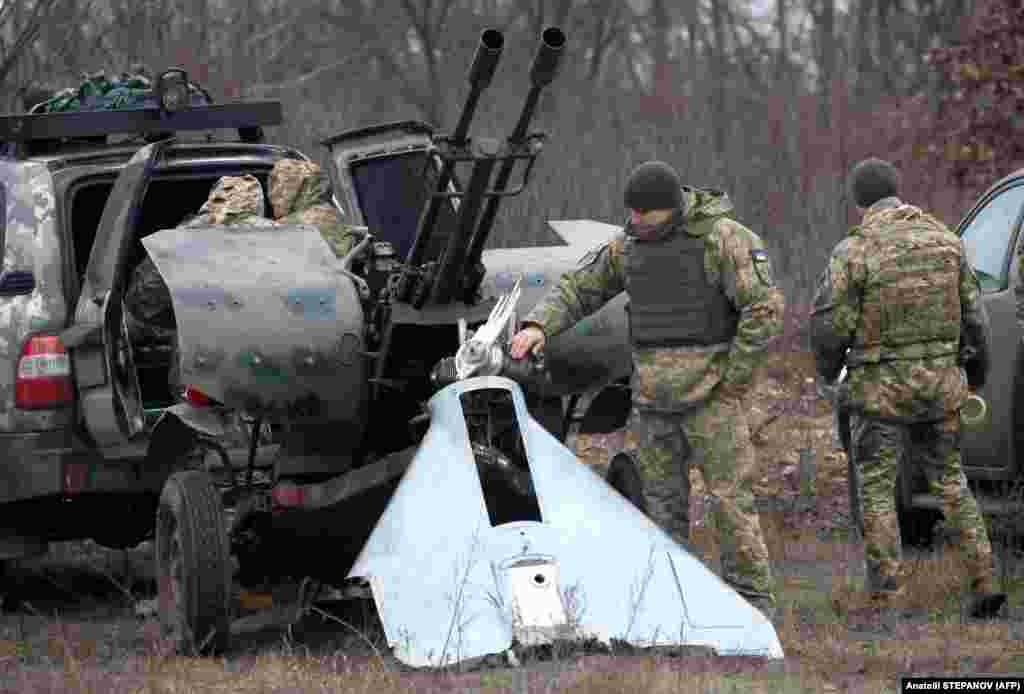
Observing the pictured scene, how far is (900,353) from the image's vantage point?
24.4ft

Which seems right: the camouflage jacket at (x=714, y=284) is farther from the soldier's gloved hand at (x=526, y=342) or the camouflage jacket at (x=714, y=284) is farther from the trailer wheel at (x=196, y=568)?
the trailer wheel at (x=196, y=568)

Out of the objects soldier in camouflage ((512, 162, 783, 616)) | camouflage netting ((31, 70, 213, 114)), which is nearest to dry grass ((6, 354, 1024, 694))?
soldier in camouflage ((512, 162, 783, 616))

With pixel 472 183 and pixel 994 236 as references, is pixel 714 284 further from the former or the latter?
pixel 994 236

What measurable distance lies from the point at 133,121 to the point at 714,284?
2577 mm

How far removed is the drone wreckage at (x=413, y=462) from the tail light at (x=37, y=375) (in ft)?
1.84

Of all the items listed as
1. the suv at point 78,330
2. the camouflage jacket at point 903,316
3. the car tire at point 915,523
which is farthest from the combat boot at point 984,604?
the suv at point 78,330

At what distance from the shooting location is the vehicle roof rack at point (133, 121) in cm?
812

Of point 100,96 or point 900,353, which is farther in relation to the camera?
point 100,96

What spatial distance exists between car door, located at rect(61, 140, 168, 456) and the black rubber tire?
1864 millimetres

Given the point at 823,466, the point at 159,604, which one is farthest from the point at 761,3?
the point at 159,604

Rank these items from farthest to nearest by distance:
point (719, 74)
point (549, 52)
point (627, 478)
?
point (719, 74) → point (627, 478) → point (549, 52)

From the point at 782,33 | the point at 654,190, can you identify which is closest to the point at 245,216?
the point at 654,190

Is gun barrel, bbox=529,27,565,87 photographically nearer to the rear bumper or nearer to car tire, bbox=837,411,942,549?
the rear bumper

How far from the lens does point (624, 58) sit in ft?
73.2
